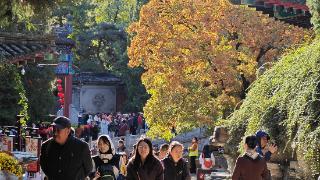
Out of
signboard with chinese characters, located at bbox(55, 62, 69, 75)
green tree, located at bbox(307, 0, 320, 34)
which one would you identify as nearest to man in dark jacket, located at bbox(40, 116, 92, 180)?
green tree, located at bbox(307, 0, 320, 34)

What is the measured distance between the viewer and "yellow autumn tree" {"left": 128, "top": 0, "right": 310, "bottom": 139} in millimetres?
29453

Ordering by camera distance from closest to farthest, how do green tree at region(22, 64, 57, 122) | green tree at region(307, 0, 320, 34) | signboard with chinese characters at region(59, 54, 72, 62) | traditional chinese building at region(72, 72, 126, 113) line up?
green tree at region(307, 0, 320, 34)
green tree at region(22, 64, 57, 122)
signboard with chinese characters at region(59, 54, 72, 62)
traditional chinese building at region(72, 72, 126, 113)

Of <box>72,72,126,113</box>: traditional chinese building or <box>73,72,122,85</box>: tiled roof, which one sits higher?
<box>73,72,122,85</box>: tiled roof

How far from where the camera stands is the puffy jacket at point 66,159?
9133 mm

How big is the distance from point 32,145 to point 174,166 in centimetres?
789

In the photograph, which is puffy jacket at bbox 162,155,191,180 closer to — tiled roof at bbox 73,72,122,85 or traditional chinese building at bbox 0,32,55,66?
traditional chinese building at bbox 0,32,55,66

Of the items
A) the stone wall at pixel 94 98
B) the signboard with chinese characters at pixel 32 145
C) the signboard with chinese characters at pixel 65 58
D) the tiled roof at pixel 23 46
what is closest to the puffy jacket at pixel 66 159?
the tiled roof at pixel 23 46

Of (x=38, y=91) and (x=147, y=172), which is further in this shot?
(x=38, y=91)

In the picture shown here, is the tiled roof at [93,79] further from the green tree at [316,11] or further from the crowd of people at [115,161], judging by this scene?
the crowd of people at [115,161]

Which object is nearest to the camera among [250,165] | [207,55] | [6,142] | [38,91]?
[250,165]

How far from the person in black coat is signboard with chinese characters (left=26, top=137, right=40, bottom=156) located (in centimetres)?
752

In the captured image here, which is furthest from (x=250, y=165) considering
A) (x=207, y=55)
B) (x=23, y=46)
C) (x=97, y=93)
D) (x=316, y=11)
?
(x=97, y=93)

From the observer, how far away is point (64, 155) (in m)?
9.12

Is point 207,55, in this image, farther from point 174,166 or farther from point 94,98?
point 94,98
